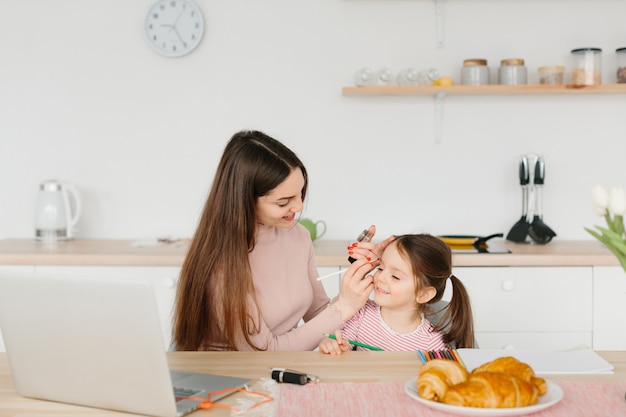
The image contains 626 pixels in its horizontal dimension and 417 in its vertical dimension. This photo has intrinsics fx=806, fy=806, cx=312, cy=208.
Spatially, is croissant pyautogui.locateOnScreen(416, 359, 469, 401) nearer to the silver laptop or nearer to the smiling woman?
the silver laptop

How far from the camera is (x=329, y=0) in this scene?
3.48 metres

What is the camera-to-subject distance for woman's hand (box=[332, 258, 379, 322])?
80.2 inches

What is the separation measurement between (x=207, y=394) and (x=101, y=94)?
2405 mm

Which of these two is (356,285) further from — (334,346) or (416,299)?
(334,346)

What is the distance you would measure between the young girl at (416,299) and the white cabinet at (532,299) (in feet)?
2.90

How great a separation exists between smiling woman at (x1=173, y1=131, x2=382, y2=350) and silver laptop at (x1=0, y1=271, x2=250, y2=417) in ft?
1.84

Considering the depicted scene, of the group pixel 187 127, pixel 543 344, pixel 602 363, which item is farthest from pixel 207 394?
pixel 187 127

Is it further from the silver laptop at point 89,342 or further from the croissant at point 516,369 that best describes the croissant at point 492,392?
the silver laptop at point 89,342

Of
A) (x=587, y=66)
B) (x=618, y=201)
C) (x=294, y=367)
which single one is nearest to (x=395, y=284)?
(x=294, y=367)

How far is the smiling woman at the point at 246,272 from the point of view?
78.4 inches

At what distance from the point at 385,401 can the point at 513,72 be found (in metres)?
2.25

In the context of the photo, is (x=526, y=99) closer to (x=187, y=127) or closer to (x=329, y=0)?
(x=329, y=0)

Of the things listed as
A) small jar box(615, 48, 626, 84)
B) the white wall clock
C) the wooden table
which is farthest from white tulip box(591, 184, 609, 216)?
the white wall clock

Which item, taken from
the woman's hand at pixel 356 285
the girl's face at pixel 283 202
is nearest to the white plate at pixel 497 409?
the woman's hand at pixel 356 285
